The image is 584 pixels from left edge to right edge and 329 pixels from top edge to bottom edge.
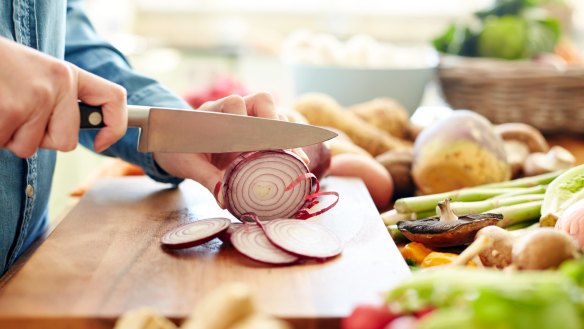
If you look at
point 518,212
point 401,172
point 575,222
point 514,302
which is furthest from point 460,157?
point 514,302

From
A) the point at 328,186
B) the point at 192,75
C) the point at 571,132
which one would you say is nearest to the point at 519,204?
the point at 328,186

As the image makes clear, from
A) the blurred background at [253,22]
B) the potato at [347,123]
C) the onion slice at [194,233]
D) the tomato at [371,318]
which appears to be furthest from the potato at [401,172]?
the blurred background at [253,22]

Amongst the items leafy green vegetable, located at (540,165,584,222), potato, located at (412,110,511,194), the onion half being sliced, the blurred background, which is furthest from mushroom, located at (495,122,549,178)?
the blurred background

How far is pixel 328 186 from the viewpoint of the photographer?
1.49 meters

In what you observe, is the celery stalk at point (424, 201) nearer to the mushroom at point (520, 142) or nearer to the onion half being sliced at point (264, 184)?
the onion half being sliced at point (264, 184)

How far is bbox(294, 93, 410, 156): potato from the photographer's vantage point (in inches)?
73.5

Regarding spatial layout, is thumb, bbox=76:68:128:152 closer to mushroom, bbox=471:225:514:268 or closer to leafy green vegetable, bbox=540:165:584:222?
mushroom, bbox=471:225:514:268

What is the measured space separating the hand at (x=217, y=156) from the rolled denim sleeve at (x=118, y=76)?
0.11m

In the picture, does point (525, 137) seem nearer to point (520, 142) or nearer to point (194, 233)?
point (520, 142)

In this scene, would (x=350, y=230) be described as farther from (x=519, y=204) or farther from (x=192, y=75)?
(x=192, y=75)

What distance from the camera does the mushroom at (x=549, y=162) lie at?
158cm

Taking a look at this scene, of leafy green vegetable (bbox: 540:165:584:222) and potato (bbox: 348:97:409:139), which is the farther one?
potato (bbox: 348:97:409:139)

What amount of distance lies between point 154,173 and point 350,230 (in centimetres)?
47

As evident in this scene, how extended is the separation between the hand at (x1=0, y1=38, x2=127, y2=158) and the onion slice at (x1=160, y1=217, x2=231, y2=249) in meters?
0.20
